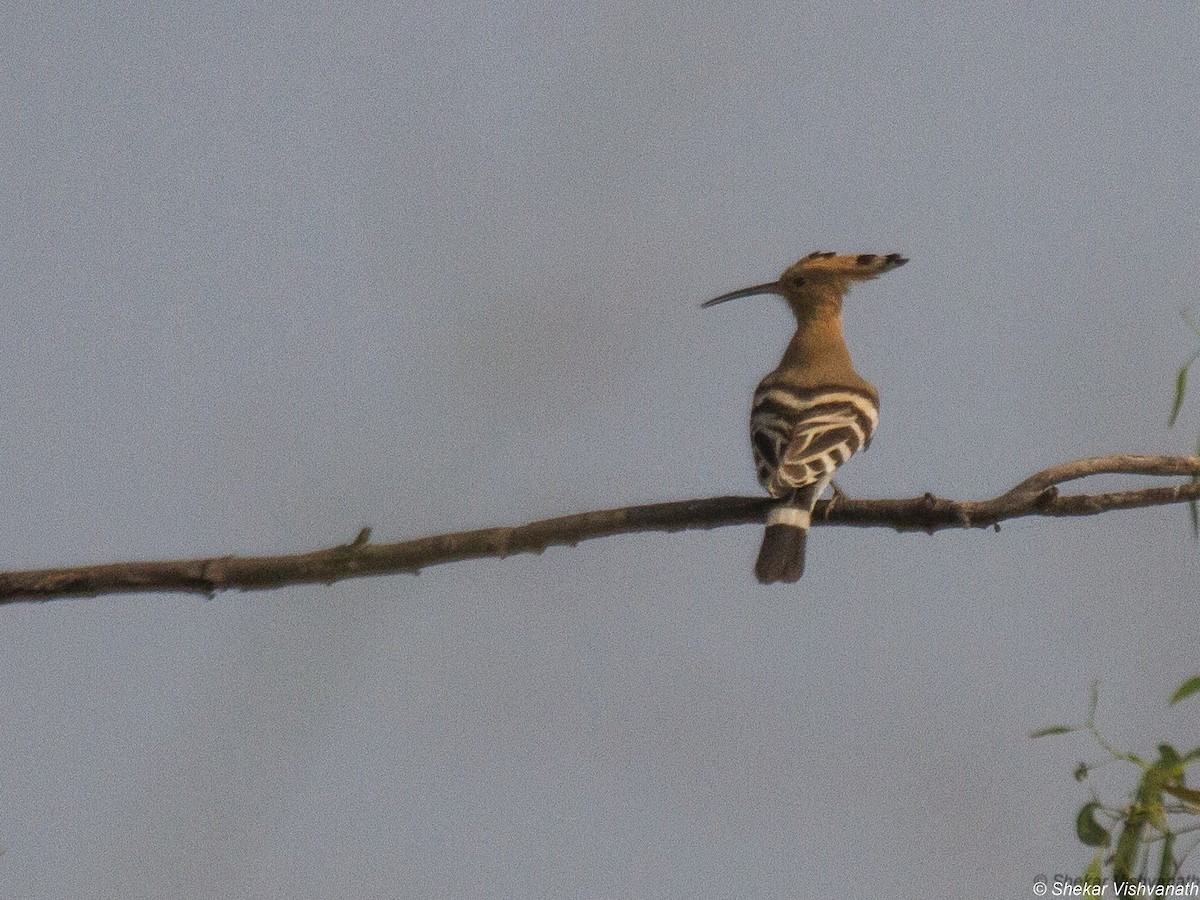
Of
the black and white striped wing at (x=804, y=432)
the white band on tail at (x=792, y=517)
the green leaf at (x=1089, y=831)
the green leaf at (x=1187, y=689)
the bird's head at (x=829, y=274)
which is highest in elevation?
the bird's head at (x=829, y=274)

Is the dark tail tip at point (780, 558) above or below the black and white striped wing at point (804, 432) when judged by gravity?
below

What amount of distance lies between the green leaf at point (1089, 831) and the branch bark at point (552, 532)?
1.91ft

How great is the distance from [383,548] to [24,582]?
1.67 ft

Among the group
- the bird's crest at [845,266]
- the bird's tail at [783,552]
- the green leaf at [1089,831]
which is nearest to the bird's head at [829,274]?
the bird's crest at [845,266]

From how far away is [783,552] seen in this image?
131 inches

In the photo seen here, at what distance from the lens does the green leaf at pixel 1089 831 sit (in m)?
2.23

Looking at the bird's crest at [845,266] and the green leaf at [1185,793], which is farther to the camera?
the bird's crest at [845,266]

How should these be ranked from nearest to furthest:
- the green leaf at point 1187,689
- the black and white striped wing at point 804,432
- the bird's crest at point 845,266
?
the green leaf at point 1187,689 → the black and white striped wing at point 804,432 → the bird's crest at point 845,266

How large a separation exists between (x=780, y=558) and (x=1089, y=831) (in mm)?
1177

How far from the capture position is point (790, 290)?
5125mm

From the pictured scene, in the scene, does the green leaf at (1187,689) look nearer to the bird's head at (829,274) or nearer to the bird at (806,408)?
the bird at (806,408)

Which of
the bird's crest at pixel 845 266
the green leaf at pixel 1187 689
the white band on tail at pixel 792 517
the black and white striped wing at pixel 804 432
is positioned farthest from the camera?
the bird's crest at pixel 845 266

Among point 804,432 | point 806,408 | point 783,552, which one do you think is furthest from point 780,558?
point 806,408

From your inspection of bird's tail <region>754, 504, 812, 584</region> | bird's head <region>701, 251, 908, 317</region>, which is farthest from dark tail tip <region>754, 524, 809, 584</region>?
bird's head <region>701, 251, 908, 317</region>
